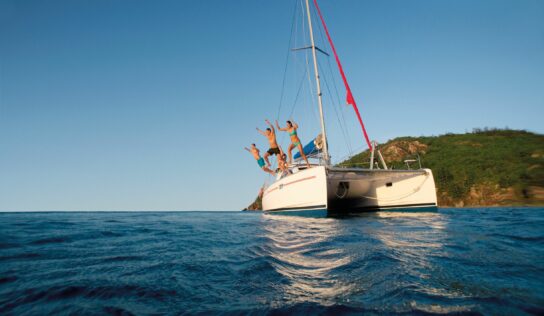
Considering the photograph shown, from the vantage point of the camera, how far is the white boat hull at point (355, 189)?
29.0ft

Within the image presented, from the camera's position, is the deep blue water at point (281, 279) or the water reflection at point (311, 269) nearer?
the deep blue water at point (281, 279)

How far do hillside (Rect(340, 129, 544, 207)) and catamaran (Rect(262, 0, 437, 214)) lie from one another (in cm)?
465

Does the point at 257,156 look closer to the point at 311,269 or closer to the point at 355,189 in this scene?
the point at 355,189

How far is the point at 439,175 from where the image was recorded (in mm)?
28078

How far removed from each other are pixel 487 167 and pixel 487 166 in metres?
0.22

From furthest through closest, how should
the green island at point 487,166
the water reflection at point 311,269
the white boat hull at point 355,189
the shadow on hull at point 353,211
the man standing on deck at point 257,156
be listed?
the green island at point 487,166 → the man standing on deck at point 257,156 → the shadow on hull at point 353,211 → the white boat hull at point 355,189 → the water reflection at point 311,269

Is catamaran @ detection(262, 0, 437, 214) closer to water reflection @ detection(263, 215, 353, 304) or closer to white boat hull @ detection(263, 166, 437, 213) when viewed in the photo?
white boat hull @ detection(263, 166, 437, 213)

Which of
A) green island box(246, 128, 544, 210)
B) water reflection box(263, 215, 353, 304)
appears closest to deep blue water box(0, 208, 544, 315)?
water reflection box(263, 215, 353, 304)

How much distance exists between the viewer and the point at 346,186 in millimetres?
11305

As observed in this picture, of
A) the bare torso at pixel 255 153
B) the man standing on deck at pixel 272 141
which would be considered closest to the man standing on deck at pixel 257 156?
the bare torso at pixel 255 153

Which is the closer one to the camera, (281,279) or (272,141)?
(281,279)

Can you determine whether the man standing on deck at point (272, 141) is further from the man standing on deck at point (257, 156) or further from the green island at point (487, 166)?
the green island at point (487, 166)

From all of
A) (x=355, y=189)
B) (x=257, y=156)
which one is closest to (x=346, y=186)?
(x=355, y=189)

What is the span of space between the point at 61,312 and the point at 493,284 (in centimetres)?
260
